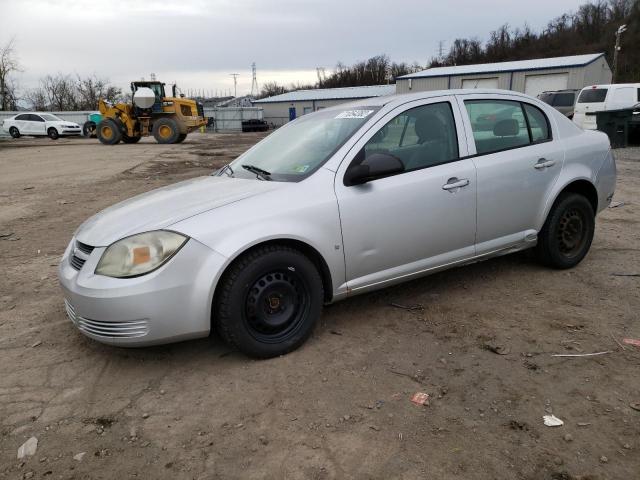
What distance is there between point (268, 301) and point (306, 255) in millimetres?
397

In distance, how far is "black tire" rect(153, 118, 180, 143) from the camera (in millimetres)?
23562

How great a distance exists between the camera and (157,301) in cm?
279

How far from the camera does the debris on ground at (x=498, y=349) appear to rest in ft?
10.4

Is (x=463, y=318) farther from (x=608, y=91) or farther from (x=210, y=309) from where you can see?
(x=608, y=91)

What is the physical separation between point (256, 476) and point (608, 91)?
62.4ft

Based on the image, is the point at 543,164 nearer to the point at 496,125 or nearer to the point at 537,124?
the point at 537,124

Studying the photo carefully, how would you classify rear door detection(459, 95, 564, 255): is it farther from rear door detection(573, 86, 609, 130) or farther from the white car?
the white car

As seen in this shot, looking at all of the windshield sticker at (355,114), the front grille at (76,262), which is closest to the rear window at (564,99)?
the windshield sticker at (355,114)

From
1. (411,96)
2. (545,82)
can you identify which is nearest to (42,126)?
(411,96)

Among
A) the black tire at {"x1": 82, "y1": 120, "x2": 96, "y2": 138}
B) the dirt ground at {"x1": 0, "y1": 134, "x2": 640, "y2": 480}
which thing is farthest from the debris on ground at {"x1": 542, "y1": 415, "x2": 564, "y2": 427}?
the black tire at {"x1": 82, "y1": 120, "x2": 96, "y2": 138}

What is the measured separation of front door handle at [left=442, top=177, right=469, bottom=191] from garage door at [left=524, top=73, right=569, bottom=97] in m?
37.3

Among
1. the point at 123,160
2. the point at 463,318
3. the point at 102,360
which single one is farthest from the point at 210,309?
the point at 123,160

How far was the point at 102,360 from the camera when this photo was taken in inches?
127

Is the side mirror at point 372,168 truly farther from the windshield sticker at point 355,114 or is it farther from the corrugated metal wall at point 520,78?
the corrugated metal wall at point 520,78
